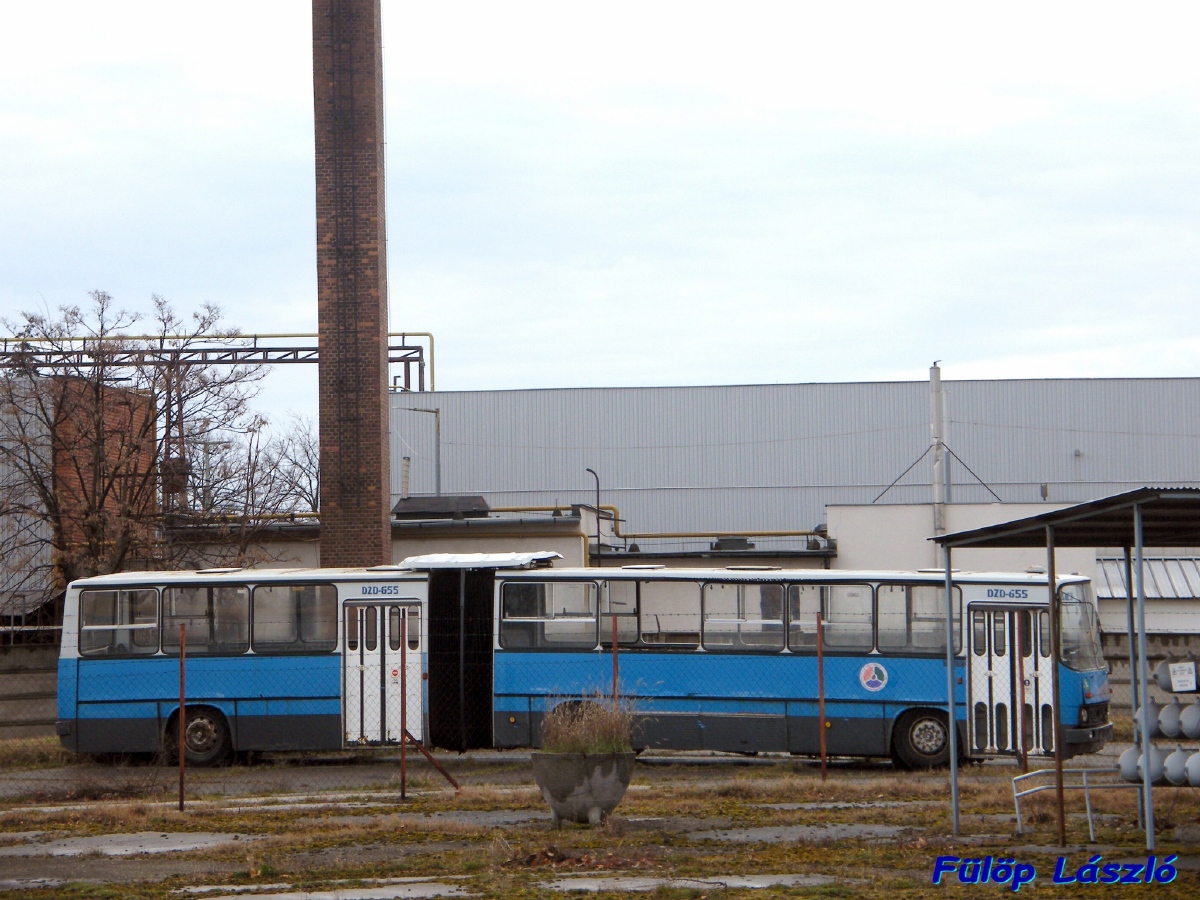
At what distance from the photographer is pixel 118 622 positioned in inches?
827

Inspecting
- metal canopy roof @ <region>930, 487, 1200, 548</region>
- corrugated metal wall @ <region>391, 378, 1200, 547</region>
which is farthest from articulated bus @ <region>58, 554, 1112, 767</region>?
corrugated metal wall @ <region>391, 378, 1200, 547</region>

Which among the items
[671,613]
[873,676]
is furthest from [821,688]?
[671,613]

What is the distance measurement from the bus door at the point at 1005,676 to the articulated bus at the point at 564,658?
0.03 metres

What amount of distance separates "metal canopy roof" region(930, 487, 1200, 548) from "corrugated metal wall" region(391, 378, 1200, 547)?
39007mm

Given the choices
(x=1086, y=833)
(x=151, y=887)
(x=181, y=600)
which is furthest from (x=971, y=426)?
(x=151, y=887)

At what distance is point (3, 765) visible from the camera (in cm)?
2180

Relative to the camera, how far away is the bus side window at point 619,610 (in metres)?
20.1

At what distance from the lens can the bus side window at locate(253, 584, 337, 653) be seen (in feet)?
67.7

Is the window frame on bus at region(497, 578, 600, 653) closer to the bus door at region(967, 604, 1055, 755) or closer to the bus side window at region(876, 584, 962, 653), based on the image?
the bus side window at region(876, 584, 962, 653)

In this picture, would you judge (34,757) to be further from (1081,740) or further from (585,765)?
(1081,740)

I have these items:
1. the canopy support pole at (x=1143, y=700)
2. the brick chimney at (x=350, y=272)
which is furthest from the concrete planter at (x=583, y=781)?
the brick chimney at (x=350, y=272)

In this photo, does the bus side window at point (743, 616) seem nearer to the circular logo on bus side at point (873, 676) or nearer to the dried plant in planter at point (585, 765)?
the circular logo on bus side at point (873, 676)

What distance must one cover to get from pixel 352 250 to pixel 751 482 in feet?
89.8

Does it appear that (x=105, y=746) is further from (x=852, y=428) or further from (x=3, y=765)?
(x=852, y=428)
